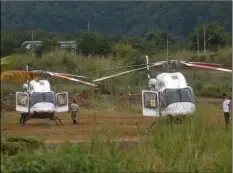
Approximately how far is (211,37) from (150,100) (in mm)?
50923

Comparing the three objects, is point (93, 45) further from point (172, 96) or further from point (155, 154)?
point (155, 154)

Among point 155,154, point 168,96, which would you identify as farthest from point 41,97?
point 155,154

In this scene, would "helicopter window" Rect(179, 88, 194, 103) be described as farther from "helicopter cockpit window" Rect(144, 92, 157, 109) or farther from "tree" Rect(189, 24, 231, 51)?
"tree" Rect(189, 24, 231, 51)

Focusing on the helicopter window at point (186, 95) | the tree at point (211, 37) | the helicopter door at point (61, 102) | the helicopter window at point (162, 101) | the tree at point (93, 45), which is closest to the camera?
the helicopter window at point (186, 95)

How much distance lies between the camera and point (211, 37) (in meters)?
73.1

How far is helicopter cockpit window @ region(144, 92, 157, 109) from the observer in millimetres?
23378

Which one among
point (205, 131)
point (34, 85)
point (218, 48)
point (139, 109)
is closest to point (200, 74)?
point (218, 48)

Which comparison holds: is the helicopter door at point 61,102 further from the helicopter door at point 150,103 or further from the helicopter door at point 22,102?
the helicopter door at point 150,103

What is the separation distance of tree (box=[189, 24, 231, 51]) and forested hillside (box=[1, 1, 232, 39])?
17.2m

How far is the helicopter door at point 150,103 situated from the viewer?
23.3 meters

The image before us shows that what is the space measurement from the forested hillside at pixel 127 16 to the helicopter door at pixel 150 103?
66515mm

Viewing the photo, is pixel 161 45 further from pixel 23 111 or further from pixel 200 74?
pixel 23 111

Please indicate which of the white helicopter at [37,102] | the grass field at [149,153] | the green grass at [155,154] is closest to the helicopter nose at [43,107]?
the white helicopter at [37,102]

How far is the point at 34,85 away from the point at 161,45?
152ft
